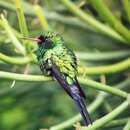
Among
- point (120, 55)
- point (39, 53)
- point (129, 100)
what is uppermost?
point (120, 55)

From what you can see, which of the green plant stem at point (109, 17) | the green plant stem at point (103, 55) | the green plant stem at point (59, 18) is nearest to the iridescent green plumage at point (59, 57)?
the green plant stem at point (109, 17)

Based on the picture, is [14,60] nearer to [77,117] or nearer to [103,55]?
[77,117]

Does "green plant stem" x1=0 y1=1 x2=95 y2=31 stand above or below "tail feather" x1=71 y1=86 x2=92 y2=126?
above

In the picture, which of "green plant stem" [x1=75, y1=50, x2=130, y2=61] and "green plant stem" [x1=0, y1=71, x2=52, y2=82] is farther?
"green plant stem" [x1=75, y1=50, x2=130, y2=61]

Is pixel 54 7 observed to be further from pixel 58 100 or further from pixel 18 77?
pixel 18 77

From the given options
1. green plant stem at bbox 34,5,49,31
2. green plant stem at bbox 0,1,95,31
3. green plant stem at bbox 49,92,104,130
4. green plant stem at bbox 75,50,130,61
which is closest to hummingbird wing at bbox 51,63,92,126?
green plant stem at bbox 49,92,104,130

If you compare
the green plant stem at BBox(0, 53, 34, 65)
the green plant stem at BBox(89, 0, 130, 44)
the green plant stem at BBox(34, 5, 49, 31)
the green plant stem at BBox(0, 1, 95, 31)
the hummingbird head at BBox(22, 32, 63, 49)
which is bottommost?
the green plant stem at BBox(0, 53, 34, 65)

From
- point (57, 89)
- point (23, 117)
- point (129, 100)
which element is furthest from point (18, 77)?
point (23, 117)

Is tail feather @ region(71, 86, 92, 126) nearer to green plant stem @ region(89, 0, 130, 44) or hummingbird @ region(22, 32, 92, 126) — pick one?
hummingbird @ region(22, 32, 92, 126)
